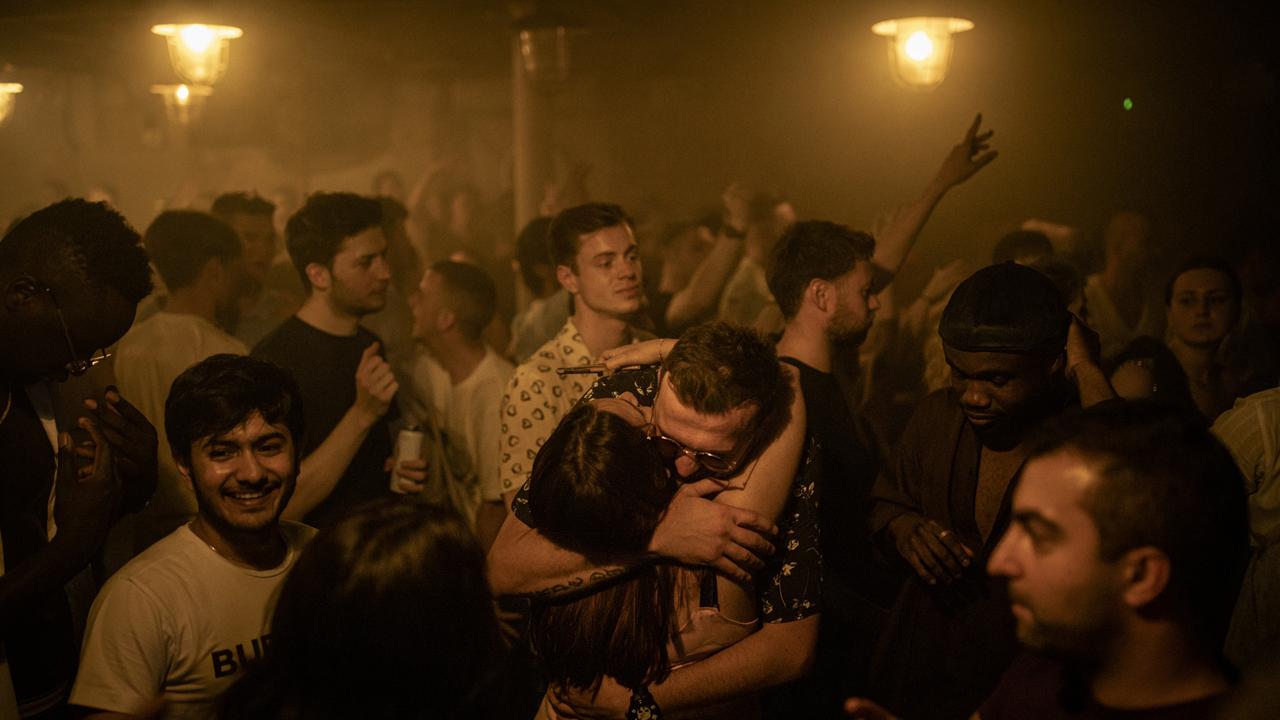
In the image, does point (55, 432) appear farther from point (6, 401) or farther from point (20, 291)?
point (20, 291)

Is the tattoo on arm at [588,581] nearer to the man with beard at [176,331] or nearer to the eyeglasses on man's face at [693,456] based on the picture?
the eyeglasses on man's face at [693,456]

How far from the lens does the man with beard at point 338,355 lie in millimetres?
3244

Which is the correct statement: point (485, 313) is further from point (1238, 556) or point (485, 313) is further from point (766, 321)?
point (1238, 556)

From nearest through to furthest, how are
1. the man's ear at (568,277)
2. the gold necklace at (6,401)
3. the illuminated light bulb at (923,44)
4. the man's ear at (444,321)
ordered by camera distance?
the gold necklace at (6,401), the man's ear at (568,277), the man's ear at (444,321), the illuminated light bulb at (923,44)

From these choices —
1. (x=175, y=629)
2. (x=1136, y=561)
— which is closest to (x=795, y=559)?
(x=1136, y=561)

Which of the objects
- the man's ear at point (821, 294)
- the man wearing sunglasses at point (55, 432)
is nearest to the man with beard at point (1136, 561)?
the man's ear at point (821, 294)

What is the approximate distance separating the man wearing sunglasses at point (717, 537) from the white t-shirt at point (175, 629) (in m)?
0.53

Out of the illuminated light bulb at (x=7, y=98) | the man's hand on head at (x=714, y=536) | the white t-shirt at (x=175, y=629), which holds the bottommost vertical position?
the white t-shirt at (x=175, y=629)

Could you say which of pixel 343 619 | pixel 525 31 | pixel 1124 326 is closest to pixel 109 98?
pixel 525 31

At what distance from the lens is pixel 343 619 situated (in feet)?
4.91

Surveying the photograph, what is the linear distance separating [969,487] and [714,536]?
83 cm

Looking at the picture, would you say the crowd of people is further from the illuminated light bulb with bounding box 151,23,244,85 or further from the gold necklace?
the illuminated light bulb with bounding box 151,23,244,85

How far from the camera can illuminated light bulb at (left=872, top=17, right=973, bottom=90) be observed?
5.57 m

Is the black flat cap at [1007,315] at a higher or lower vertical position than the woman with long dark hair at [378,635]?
higher
